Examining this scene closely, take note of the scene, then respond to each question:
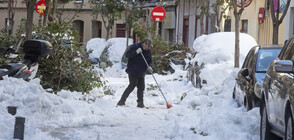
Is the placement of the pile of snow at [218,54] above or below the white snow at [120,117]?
above

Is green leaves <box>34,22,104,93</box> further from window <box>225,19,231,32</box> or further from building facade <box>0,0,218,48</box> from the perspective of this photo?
window <box>225,19,231,32</box>

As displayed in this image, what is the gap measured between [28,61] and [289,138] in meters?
6.58

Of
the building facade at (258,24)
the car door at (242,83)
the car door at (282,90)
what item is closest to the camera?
the car door at (282,90)

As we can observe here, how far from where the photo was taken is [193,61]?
68.2 feet

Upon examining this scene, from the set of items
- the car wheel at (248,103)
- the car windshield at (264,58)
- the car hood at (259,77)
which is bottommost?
the car wheel at (248,103)

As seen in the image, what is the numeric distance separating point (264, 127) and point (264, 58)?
3.79m

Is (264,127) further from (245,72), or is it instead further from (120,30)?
(120,30)

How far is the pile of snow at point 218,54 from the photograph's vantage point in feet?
62.5

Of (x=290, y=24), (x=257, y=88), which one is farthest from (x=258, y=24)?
(x=257, y=88)

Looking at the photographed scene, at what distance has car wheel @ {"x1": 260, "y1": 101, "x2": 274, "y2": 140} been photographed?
27.6ft

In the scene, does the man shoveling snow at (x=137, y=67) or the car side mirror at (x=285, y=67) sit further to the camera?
the man shoveling snow at (x=137, y=67)

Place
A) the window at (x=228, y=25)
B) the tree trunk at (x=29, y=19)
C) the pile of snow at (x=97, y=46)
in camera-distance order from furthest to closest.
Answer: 1. the pile of snow at (x=97, y=46)
2. the window at (x=228, y=25)
3. the tree trunk at (x=29, y=19)

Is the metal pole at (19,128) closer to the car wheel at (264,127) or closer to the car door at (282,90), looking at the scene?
the car door at (282,90)

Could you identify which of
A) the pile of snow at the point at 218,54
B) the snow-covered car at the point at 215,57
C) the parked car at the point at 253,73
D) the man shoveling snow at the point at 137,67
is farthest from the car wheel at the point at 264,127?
the snow-covered car at the point at 215,57
